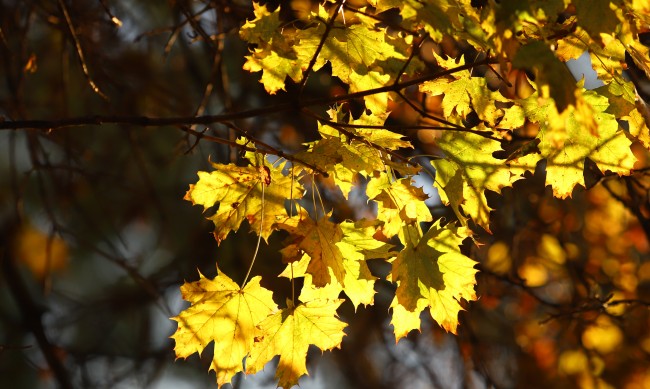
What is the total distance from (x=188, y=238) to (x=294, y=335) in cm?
509

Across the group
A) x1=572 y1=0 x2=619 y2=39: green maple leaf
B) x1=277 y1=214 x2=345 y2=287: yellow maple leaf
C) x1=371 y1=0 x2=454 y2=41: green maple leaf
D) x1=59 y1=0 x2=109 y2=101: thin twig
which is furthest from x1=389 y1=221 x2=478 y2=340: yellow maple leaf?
x1=59 y1=0 x2=109 y2=101: thin twig

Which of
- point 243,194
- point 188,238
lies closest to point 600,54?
point 243,194

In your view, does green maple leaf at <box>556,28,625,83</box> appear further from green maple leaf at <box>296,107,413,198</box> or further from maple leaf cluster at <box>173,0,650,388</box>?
green maple leaf at <box>296,107,413,198</box>

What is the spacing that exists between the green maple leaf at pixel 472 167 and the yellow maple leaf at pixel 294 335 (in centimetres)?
46

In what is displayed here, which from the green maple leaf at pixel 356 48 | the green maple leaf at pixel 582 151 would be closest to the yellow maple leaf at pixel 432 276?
the green maple leaf at pixel 582 151

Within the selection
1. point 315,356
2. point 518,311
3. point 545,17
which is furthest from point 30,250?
point 545,17

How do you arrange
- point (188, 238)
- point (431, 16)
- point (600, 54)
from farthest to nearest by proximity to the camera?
point (188, 238)
point (600, 54)
point (431, 16)

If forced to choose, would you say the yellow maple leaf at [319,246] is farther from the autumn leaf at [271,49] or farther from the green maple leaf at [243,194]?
the autumn leaf at [271,49]

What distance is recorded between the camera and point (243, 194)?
2031 mm

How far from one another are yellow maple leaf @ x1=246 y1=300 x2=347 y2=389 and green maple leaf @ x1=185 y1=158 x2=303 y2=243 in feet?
0.79

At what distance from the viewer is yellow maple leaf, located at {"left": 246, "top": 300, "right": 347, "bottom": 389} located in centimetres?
200

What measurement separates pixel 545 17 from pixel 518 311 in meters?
6.31

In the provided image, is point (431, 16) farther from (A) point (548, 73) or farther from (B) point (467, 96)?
(B) point (467, 96)

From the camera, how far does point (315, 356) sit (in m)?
5.02
